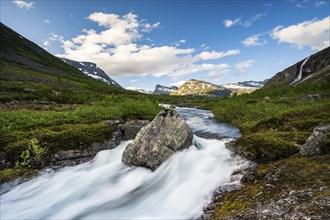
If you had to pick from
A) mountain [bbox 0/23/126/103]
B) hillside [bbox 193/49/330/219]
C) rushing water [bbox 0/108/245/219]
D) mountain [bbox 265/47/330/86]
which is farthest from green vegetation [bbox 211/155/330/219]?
mountain [bbox 265/47/330/86]

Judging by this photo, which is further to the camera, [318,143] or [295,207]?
[318,143]

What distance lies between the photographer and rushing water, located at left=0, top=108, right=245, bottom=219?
8.34 m

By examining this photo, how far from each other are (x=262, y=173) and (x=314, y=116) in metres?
7.24

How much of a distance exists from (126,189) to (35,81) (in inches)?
2010

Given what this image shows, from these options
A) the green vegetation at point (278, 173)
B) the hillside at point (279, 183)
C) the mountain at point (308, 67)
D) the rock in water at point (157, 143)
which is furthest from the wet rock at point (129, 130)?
the mountain at point (308, 67)

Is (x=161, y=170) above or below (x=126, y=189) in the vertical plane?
above

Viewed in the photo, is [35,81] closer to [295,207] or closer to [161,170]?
[161,170]

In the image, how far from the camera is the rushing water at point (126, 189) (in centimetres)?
834

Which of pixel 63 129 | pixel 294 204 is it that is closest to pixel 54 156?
pixel 63 129

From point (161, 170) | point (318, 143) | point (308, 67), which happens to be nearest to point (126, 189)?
point (161, 170)

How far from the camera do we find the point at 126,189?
33.8 feet

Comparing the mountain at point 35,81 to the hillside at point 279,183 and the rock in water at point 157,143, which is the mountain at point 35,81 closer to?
the rock in water at point 157,143

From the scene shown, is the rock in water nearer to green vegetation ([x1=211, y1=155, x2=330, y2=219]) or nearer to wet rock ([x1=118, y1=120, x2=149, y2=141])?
wet rock ([x1=118, y1=120, x2=149, y2=141])

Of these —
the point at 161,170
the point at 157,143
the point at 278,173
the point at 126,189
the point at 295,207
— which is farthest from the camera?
the point at 157,143
